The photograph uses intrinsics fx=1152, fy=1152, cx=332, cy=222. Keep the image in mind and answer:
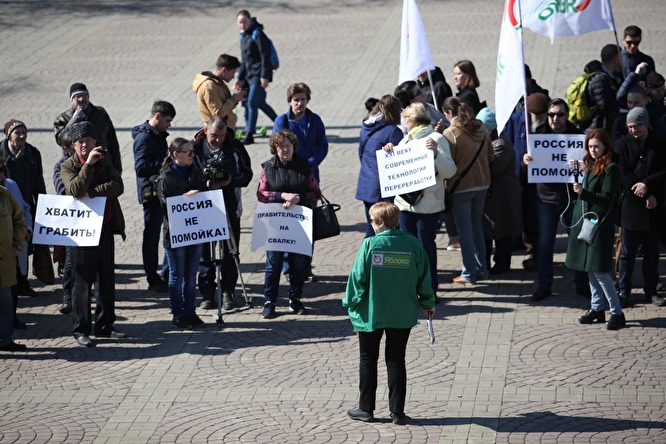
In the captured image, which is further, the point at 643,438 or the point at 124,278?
the point at 124,278

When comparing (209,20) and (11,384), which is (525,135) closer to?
(11,384)

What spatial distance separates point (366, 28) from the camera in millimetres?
25422

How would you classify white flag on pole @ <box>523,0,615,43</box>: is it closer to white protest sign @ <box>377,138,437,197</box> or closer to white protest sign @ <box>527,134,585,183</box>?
white protest sign @ <box>527,134,585,183</box>

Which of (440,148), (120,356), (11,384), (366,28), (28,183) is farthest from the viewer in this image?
(366,28)

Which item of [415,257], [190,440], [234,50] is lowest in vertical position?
[190,440]

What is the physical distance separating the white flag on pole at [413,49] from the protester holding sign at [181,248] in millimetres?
3543

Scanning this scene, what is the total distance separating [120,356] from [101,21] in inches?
708

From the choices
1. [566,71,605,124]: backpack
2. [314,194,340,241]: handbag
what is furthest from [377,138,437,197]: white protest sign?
[566,71,605,124]: backpack

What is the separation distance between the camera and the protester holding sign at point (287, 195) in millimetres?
11070

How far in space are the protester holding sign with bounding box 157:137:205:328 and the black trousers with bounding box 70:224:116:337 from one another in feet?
1.80

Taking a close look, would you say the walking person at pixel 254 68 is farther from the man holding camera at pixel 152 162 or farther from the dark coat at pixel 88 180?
the dark coat at pixel 88 180

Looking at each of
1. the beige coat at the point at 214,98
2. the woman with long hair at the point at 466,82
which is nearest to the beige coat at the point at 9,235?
the beige coat at the point at 214,98

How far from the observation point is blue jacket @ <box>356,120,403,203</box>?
11.5 meters

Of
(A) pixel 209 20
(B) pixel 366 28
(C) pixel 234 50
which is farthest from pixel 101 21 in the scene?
(B) pixel 366 28
